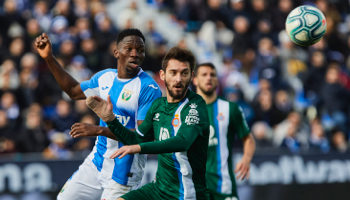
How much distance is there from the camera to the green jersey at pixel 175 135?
5.36m

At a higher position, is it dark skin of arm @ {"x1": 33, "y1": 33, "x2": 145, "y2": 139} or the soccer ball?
the soccer ball

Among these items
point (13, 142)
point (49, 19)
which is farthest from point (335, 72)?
point (13, 142)

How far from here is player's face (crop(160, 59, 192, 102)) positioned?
17.6ft

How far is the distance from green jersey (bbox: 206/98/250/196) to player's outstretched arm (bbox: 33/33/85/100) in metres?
1.85

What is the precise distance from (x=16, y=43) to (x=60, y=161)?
3.48m

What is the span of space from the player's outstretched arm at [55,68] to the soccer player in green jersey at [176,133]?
1.32 metres

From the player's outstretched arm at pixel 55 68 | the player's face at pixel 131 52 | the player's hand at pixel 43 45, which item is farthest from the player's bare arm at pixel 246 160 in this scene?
the player's hand at pixel 43 45

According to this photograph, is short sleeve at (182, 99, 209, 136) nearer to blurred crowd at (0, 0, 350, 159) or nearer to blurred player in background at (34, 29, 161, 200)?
blurred player in background at (34, 29, 161, 200)

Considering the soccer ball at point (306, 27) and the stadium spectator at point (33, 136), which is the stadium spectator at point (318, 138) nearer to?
the stadium spectator at point (33, 136)

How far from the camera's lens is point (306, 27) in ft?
23.5

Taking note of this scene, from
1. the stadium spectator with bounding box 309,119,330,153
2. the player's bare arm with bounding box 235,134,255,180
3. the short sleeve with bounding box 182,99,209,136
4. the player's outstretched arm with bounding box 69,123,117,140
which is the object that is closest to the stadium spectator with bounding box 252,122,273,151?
the stadium spectator with bounding box 309,119,330,153

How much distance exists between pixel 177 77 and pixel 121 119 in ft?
3.17

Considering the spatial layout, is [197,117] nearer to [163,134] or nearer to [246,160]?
[163,134]

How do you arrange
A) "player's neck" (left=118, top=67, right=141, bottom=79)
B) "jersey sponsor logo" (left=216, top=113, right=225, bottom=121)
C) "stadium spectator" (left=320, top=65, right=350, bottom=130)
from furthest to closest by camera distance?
"stadium spectator" (left=320, top=65, right=350, bottom=130) → "jersey sponsor logo" (left=216, top=113, right=225, bottom=121) → "player's neck" (left=118, top=67, right=141, bottom=79)
